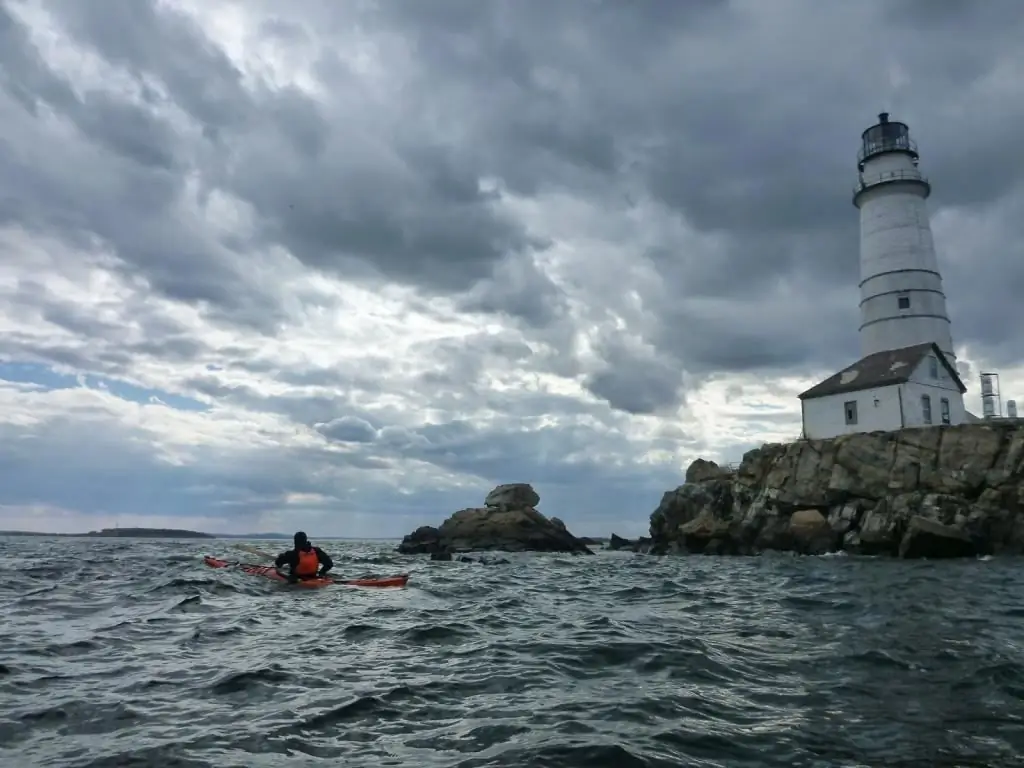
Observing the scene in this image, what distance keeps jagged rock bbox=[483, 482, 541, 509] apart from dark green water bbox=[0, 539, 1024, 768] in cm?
5017

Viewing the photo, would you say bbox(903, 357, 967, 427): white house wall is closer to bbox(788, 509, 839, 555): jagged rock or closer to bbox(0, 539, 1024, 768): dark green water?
bbox(788, 509, 839, 555): jagged rock

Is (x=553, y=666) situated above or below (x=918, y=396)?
below

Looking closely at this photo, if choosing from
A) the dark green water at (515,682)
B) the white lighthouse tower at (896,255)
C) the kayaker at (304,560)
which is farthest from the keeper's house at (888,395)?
the kayaker at (304,560)

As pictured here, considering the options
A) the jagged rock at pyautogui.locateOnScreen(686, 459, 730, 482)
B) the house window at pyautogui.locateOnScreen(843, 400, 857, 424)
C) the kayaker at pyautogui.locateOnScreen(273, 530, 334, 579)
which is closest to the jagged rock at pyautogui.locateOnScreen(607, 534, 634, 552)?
the jagged rock at pyautogui.locateOnScreen(686, 459, 730, 482)

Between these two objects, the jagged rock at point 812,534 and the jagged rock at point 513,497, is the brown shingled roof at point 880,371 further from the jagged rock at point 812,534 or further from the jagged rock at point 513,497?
the jagged rock at point 513,497

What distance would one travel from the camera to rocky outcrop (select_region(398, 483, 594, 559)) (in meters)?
63.4

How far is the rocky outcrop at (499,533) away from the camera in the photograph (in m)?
63.4

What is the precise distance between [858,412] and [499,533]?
30.8 metres

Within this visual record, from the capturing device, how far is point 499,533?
63.8 meters

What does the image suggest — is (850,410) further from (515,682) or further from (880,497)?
(515,682)

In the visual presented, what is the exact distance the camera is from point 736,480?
160 ft

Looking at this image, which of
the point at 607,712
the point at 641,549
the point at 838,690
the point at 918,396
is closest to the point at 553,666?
the point at 607,712

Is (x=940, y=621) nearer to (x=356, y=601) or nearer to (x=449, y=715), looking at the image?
(x=449, y=715)

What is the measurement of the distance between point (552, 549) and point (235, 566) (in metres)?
39.0
